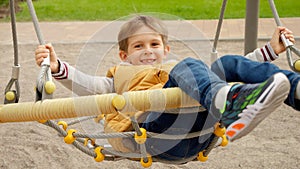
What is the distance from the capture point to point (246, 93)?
124cm

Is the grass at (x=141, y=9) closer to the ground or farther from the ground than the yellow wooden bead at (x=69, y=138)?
closer to the ground

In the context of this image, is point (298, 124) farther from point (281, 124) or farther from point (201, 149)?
point (201, 149)

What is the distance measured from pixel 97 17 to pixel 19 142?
165 inches

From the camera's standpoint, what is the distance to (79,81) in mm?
1802

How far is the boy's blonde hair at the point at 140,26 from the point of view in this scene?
176cm

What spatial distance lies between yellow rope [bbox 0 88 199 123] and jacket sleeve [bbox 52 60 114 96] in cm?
36

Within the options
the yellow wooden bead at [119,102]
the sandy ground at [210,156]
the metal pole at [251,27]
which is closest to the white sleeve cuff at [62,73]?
the yellow wooden bead at [119,102]

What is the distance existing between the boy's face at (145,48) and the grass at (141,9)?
4662 millimetres

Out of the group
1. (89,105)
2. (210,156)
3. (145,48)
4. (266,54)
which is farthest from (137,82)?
(210,156)

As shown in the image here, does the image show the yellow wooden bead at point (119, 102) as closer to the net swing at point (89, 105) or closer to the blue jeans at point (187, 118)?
the net swing at point (89, 105)

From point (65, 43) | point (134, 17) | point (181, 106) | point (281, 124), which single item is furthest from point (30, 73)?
point (181, 106)

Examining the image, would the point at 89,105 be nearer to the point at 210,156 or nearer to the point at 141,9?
the point at 210,156

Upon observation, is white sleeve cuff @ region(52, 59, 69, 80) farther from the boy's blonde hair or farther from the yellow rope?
the yellow rope

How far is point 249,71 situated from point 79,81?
629mm
